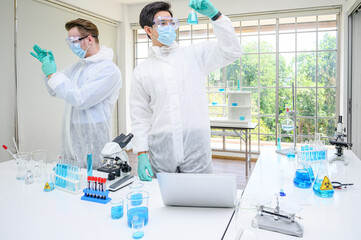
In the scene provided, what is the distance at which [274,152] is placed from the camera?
2445 millimetres

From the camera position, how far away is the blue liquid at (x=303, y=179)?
154 cm

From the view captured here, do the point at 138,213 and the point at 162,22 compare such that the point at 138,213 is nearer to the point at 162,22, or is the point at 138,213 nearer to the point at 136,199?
the point at 136,199

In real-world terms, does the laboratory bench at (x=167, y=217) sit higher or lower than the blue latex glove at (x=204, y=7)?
lower

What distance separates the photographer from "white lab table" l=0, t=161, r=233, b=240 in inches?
40.8

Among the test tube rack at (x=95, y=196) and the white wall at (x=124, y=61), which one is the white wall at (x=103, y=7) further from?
the test tube rack at (x=95, y=196)

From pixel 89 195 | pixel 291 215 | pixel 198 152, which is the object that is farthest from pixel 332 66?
pixel 89 195

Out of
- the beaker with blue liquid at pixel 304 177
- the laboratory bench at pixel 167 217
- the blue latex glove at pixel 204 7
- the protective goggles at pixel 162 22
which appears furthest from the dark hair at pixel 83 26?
the beaker with blue liquid at pixel 304 177

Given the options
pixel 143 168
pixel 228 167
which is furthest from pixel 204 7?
pixel 228 167

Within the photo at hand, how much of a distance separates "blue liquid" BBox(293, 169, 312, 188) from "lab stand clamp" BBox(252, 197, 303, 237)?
0.49 m

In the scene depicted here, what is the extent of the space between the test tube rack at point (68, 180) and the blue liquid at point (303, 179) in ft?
3.97

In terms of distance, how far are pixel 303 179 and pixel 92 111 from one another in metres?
1.56

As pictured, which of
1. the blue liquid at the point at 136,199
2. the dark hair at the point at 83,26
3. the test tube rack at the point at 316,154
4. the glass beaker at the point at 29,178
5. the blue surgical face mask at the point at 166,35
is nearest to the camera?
the blue liquid at the point at 136,199

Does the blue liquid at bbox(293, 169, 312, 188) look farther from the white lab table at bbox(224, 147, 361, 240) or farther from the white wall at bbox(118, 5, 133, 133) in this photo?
the white wall at bbox(118, 5, 133, 133)

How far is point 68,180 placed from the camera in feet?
4.81
